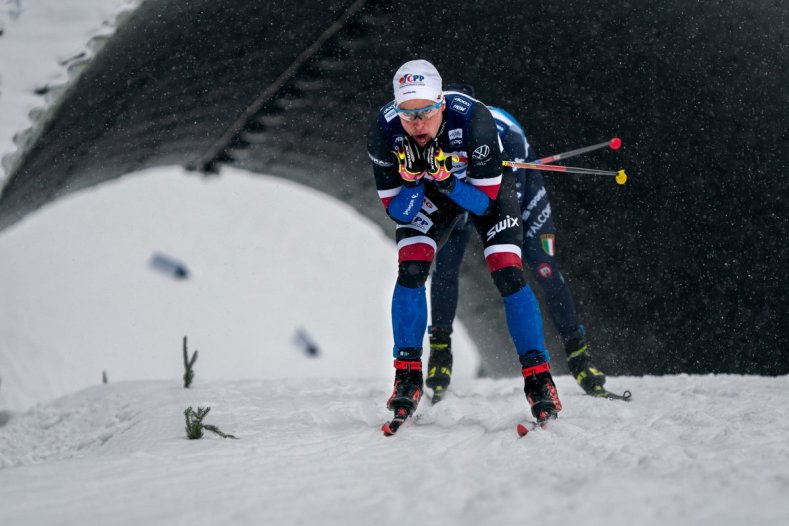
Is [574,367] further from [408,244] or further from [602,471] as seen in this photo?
[602,471]

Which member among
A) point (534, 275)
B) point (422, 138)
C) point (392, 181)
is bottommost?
point (534, 275)

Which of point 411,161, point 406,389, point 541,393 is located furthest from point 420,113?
point 541,393

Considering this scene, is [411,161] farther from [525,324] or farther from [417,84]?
[525,324]

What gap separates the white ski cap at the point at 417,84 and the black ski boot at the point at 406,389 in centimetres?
148

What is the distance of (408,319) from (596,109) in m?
4.59

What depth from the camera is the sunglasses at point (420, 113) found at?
13.8 feet

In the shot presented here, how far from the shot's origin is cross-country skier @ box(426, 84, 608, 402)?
5.72 meters

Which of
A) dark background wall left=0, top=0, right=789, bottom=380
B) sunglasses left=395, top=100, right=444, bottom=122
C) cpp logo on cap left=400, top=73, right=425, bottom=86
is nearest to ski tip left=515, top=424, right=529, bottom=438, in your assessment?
sunglasses left=395, top=100, right=444, bottom=122

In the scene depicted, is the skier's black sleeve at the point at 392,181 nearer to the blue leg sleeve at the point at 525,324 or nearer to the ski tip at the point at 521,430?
the blue leg sleeve at the point at 525,324

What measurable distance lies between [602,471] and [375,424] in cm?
182

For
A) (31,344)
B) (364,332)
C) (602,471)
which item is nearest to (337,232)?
(364,332)

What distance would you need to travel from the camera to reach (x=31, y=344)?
36500 mm

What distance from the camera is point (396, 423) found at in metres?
4.25

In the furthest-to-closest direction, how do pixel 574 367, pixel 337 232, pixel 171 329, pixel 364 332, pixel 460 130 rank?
pixel 337 232
pixel 364 332
pixel 171 329
pixel 574 367
pixel 460 130
